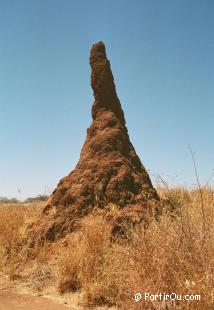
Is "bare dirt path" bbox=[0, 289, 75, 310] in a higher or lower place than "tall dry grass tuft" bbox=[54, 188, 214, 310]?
lower

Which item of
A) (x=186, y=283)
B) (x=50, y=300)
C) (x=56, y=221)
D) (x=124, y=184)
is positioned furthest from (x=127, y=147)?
(x=186, y=283)

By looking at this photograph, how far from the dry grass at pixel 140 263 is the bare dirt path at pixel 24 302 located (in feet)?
1.03

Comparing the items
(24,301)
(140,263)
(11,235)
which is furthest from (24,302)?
(11,235)

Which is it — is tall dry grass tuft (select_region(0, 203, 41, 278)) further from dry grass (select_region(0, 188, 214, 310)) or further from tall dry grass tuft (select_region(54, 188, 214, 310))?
tall dry grass tuft (select_region(54, 188, 214, 310))

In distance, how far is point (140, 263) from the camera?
4637mm

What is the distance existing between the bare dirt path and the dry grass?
31 cm

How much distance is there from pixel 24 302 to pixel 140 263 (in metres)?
1.76

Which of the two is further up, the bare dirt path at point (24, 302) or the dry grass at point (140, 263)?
the dry grass at point (140, 263)

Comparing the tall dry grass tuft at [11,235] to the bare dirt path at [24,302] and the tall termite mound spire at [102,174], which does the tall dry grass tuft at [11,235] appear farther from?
the bare dirt path at [24,302]

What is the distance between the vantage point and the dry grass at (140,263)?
421 centimetres

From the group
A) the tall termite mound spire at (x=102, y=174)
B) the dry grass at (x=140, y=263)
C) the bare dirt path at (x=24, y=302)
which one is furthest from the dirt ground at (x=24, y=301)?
the tall termite mound spire at (x=102, y=174)

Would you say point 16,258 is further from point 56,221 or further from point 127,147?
point 127,147

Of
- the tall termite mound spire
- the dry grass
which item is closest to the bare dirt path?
the dry grass

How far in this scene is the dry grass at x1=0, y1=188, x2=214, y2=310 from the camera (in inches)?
166
